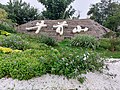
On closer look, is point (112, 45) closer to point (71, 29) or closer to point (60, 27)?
point (71, 29)

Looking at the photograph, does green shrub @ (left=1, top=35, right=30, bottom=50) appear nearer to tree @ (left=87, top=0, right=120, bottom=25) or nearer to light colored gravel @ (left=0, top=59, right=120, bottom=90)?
light colored gravel @ (left=0, top=59, right=120, bottom=90)

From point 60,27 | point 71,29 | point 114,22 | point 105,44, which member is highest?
point 60,27

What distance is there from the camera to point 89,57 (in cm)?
628

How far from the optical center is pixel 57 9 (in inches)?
962

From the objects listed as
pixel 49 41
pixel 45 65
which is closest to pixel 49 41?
pixel 49 41

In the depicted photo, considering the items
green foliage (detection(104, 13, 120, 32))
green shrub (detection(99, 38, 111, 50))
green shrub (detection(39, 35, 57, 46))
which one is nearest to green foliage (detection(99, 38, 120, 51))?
green shrub (detection(99, 38, 111, 50))

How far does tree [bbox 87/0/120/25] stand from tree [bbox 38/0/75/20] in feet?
16.9

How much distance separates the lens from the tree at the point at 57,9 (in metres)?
23.9

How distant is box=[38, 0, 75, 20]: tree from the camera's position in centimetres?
2388

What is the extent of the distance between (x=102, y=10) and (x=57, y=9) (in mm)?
8291

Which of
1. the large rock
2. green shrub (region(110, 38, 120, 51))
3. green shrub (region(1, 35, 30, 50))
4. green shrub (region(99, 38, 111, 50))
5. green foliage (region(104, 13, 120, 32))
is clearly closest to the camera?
green shrub (region(1, 35, 30, 50))

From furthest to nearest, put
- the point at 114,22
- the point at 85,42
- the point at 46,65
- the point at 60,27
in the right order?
the point at 114,22
the point at 60,27
the point at 85,42
the point at 46,65

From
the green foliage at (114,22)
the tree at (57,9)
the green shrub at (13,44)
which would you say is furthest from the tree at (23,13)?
the green shrub at (13,44)

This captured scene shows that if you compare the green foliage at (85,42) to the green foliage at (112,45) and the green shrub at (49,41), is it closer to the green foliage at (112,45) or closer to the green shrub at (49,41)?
the green foliage at (112,45)
